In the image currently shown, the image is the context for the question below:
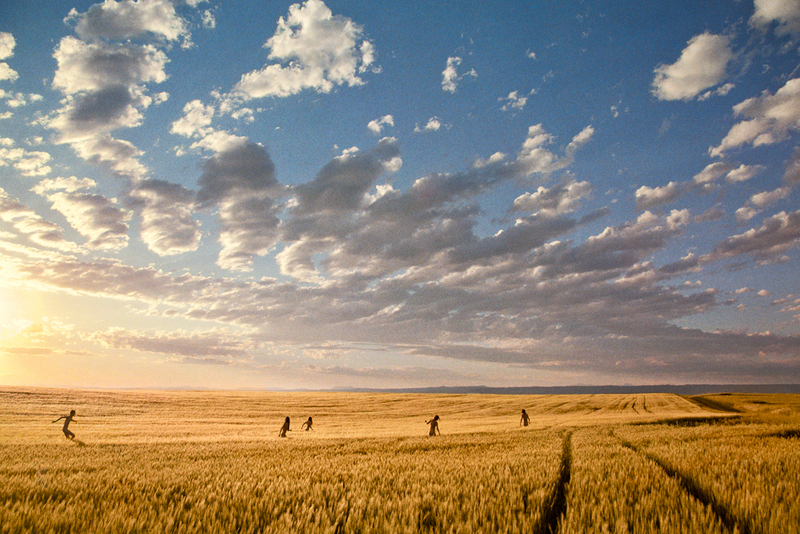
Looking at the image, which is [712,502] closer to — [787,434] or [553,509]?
[553,509]

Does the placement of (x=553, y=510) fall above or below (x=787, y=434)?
above

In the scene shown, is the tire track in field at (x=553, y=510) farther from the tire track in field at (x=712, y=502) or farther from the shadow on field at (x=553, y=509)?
the tire track in field at (x=712, y=502)

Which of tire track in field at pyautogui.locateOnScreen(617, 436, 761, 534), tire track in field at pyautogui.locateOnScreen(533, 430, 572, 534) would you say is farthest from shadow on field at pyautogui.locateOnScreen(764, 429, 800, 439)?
tire track in field at pyautogui.locateOnScreen(533, 430, 572, 534)

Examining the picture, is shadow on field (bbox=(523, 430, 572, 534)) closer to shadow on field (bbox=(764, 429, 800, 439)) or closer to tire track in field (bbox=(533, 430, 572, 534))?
tire track in field (bbox=(533, 430, 572, 534))

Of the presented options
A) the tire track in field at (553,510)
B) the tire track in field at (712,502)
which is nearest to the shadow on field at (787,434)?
the tire track in field at (712,502)

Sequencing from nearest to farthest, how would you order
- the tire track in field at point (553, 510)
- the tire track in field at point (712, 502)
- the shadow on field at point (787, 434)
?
the tire track in field at point (712, 502)
the tire track in field at point (553, 510)
the shadow on field at point (787, 434)

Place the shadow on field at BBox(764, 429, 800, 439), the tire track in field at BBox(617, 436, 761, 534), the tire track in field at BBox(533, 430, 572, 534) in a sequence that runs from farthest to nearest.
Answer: the shadow on field at BBox(764, 429, 800, 439), the tire track in field at BBox(533, 430, 572, 534), the tire track in field at BBox(617, 436, 761, 534)

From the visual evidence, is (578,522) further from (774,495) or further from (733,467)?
(733,467)

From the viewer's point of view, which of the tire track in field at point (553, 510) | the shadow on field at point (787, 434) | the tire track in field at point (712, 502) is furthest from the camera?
the shadow on field at point (787, 434)

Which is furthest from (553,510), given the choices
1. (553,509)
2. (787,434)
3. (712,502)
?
(787,434)

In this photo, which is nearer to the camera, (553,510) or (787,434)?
(553,510)

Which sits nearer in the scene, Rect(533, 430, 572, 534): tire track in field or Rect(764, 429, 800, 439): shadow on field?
Rect(533, 430, 572, 534): tire track in field

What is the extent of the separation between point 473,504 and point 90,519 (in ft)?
14.6

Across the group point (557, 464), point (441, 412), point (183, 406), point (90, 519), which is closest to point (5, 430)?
point (183, 406)
